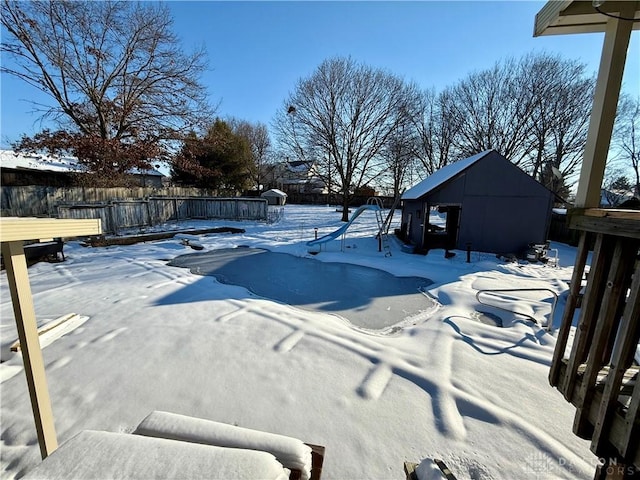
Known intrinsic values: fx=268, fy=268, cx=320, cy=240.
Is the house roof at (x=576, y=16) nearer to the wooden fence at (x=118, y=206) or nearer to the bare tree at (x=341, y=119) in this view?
the wooden fence at (x=118, y=206)

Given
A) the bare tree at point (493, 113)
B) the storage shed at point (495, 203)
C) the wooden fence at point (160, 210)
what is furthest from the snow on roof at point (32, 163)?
the bare tree at point (493, 113)

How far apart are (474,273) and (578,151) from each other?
18.0m

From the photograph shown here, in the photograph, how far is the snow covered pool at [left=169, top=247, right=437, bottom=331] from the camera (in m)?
4.89

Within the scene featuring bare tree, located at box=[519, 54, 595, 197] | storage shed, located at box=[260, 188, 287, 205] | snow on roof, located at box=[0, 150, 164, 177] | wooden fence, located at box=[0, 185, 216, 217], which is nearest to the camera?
wooden fence, located at box=[0, 185, 216, 217]

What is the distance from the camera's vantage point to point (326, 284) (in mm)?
6473

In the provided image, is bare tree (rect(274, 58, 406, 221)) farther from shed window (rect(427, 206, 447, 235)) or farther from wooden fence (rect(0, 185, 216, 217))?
wooden fence (rect(0, 185, 216, 217))

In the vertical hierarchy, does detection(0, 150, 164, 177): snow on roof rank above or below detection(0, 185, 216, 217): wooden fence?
above

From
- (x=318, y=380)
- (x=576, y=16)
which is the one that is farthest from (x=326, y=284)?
(x=576, y=16)

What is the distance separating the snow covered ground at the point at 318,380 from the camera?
2.12m

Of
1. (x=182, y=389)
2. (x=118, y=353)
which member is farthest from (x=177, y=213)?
(x=182, y=389)

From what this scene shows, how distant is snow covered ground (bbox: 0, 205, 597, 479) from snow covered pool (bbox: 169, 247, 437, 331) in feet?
1.21

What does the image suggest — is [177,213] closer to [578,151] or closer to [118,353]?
[118,353]

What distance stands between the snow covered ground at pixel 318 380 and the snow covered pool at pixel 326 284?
0.37 meters

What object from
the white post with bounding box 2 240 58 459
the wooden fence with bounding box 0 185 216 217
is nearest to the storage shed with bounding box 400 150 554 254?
the white post with bounding box 2 240 58 459
